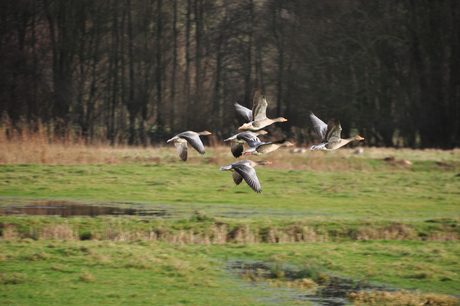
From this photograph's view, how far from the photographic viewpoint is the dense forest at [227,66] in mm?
28266

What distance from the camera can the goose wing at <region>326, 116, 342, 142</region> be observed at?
6.22m

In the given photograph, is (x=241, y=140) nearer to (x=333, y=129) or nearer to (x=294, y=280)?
(x=333, y=129)

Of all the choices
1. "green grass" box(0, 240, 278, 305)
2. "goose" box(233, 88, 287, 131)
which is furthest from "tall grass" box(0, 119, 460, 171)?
"goose" box(233, 88, 287, 131)

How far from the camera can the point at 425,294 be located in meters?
10.4

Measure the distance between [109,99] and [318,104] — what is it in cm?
1286

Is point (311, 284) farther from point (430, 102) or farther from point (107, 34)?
point (107, 34)

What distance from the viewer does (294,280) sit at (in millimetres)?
11539

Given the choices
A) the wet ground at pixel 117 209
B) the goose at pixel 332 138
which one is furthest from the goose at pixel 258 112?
the wet ground at pixel 117 209

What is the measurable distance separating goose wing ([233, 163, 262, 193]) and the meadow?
13.1 ft

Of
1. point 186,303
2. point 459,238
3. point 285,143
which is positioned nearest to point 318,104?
point 459,238

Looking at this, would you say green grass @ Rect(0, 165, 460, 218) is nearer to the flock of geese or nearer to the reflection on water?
the reflection on water

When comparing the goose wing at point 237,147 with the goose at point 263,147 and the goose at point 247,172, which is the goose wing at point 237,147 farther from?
the goose at point 263,147

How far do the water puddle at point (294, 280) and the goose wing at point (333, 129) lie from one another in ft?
15.0

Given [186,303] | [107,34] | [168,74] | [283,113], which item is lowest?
[186,303]
